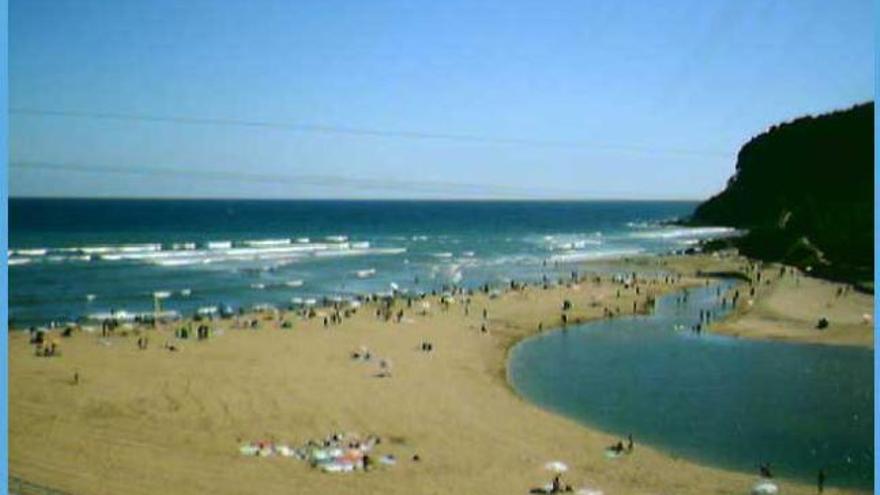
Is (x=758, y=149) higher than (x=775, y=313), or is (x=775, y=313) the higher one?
(x=758, y=149)

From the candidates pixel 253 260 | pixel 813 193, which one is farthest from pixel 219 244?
pixel 813 193

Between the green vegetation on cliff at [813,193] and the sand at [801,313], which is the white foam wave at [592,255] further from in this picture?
the sand at [801,313]

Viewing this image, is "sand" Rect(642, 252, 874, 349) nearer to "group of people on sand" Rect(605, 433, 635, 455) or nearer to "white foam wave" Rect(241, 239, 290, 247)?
"group of people on sand" Rect(605, 433, 635, 455)

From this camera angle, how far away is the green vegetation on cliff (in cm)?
3616

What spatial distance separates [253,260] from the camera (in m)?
50.7

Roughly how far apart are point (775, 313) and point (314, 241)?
4624cm

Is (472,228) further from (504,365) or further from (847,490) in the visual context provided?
(847,490)

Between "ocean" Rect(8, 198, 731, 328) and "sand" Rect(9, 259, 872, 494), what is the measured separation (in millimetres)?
8913

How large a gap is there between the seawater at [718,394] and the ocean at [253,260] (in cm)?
1464

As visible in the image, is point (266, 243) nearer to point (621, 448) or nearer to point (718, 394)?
point (718, 394)

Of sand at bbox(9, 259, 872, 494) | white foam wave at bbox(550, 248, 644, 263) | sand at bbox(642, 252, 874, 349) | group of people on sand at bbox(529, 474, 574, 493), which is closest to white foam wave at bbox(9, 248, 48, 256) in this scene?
sand at bbox(9, 259, 872, 494)

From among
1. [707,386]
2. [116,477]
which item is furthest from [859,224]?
[116,477]

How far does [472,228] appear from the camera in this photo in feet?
308

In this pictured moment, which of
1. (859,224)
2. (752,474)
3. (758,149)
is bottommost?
(752,474)
